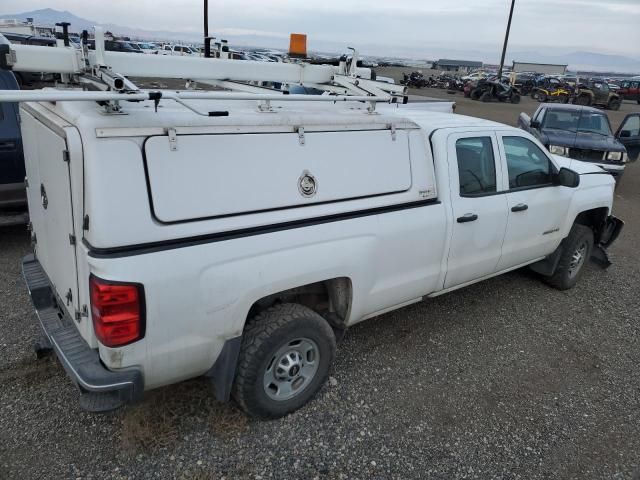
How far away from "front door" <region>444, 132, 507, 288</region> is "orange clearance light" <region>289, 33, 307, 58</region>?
143cm

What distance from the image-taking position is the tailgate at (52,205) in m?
2.48

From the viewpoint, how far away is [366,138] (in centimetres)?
315

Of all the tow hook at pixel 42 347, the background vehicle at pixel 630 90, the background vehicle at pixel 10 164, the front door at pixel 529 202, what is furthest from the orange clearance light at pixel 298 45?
the background vehicle at pixel 630 90

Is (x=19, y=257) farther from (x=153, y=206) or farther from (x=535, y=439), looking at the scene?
(x=535, y=439)

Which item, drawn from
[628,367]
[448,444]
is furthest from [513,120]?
[448,444]

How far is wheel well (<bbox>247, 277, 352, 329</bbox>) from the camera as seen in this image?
3041mm

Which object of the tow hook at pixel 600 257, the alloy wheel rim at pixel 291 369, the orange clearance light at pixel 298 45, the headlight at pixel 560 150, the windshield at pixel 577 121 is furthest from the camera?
the windshield at pixel 577 121

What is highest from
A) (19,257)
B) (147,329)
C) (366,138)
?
(366,138)

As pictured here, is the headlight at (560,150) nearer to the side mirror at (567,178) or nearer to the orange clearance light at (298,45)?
the side mirror at (567,178)

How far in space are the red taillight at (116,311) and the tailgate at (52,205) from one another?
33cm

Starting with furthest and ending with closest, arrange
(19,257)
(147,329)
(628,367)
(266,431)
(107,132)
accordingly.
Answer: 1. (19,257)
2. (628,367)
3. (266,431)
4. (147,329)
5. (107,132)

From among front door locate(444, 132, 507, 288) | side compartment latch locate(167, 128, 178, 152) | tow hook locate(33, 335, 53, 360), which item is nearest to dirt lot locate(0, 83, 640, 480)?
tow hook locate(33, 335, 53, 360)

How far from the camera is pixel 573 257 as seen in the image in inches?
207

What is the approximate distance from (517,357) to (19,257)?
5003 millimetres
